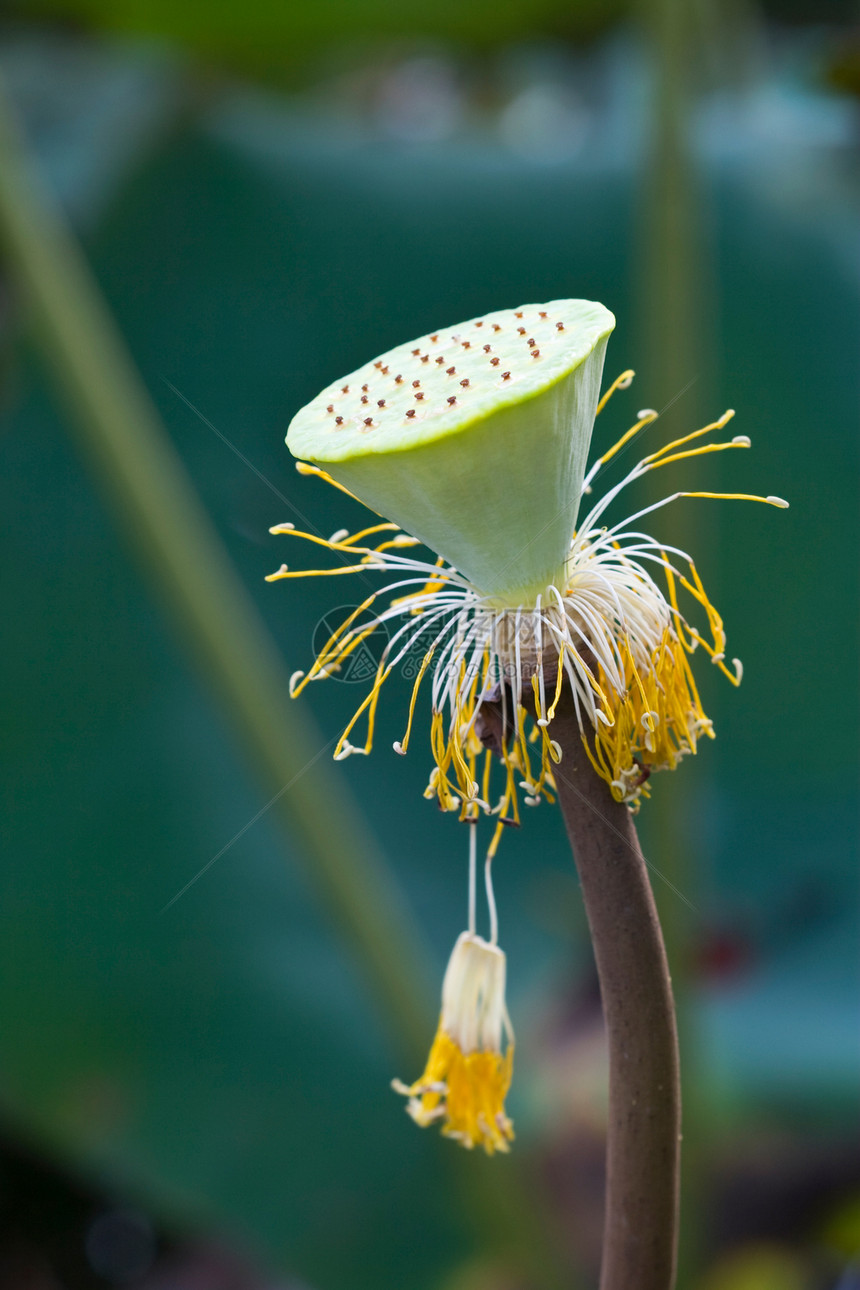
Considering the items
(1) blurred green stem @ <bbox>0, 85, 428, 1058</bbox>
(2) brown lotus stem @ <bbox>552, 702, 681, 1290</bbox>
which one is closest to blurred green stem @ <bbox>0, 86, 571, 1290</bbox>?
(1) blurred green stem @ <bbox>0, 85, 428, 1058</bbox>

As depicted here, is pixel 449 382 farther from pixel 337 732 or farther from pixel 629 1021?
pixel 337 732

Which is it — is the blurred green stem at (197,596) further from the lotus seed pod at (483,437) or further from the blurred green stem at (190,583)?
the lotus seed pod at (483,437)

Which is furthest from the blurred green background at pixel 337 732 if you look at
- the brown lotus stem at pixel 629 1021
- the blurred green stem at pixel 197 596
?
the brown lotus stem at pixel 629 1021

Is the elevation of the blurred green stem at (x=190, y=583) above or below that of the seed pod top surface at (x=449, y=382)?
below

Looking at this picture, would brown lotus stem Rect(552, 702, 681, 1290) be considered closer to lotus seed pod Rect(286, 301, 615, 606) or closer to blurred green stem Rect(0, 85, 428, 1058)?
lotus seed pod Rect(286, 301, 615, 606)

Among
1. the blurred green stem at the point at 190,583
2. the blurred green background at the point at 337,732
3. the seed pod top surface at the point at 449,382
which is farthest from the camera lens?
the blurred green background at the point at 337,732

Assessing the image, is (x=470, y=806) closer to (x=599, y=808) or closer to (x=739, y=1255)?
(x=599, y=808)

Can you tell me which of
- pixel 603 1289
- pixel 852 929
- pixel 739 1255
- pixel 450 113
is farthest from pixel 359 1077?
pixel 450 113
